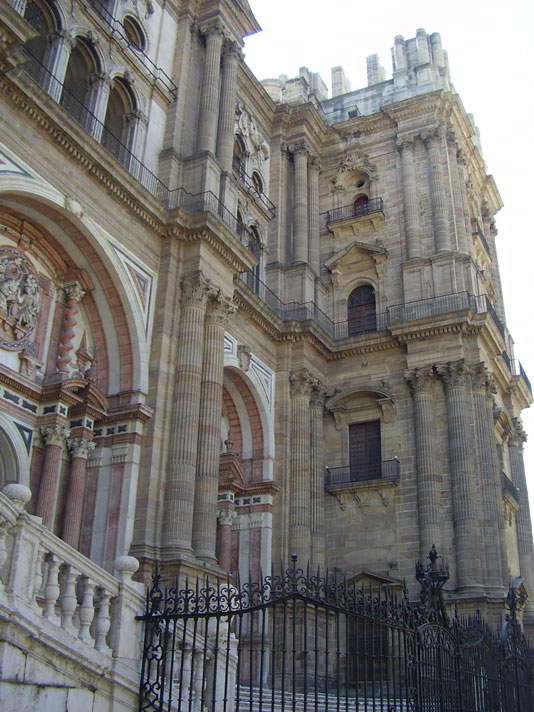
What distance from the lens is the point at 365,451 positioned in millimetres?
23219

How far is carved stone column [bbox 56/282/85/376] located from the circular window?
711cm

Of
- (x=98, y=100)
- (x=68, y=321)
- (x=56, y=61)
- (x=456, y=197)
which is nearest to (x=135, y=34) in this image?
(x=98, y=100)

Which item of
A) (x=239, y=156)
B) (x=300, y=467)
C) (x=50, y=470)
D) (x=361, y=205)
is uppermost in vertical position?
(x=361, y=205)

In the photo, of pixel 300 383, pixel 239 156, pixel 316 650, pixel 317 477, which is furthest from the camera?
pixel 239 156

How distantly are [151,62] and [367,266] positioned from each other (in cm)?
938

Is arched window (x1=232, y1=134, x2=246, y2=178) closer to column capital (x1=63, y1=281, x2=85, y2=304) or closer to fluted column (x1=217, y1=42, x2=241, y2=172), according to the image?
fluted column (x1=217, y1=42, x2=241, y2=172)

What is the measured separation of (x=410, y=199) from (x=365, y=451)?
8132 millimetres

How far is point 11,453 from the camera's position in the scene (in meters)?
14.7

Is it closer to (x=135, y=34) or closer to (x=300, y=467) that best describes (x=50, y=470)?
(x=300, y=467)

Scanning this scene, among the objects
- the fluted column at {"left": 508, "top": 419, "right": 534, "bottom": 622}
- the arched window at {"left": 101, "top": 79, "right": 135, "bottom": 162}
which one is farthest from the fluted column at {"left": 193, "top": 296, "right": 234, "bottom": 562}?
the fluted column at {"left": 508, "top": 419, "right": 534, "bottom": 622}

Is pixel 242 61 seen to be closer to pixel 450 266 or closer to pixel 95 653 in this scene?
pixel 450 266

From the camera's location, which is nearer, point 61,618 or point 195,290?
point 61,618

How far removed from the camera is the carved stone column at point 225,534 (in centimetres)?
2011

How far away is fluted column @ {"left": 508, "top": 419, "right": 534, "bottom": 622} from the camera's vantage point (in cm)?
2470
